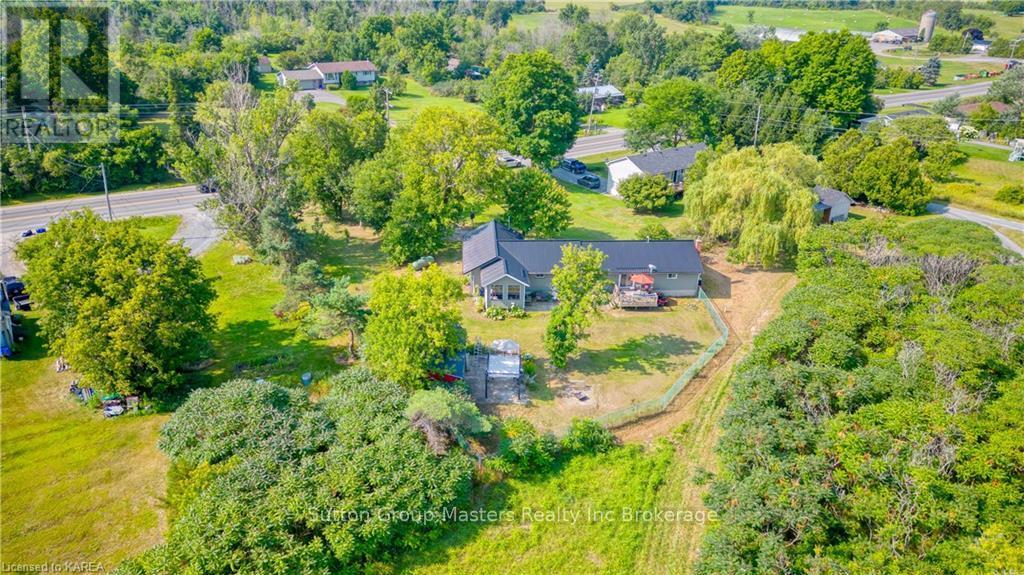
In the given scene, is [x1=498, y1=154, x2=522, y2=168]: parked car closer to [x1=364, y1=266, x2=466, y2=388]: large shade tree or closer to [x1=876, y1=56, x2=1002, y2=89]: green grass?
[x1=364, y1=266, x2=466, y2=388]: large shade tree

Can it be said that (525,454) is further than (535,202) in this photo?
No

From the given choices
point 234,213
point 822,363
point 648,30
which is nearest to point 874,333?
point 822,363

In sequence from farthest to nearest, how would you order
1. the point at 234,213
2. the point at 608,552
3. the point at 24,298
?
the point at 234,213, the point at 24,298, the point at 608,552

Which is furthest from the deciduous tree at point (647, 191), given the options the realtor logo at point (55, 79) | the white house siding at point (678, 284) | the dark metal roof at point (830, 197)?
Answer: the realtor logo at point (55, 79)

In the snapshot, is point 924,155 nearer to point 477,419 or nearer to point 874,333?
point 874,333

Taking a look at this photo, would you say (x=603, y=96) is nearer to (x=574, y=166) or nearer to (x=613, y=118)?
(x=613, y=118)

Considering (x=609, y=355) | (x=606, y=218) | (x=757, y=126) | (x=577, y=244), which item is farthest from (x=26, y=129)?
(x=757, y=126)
